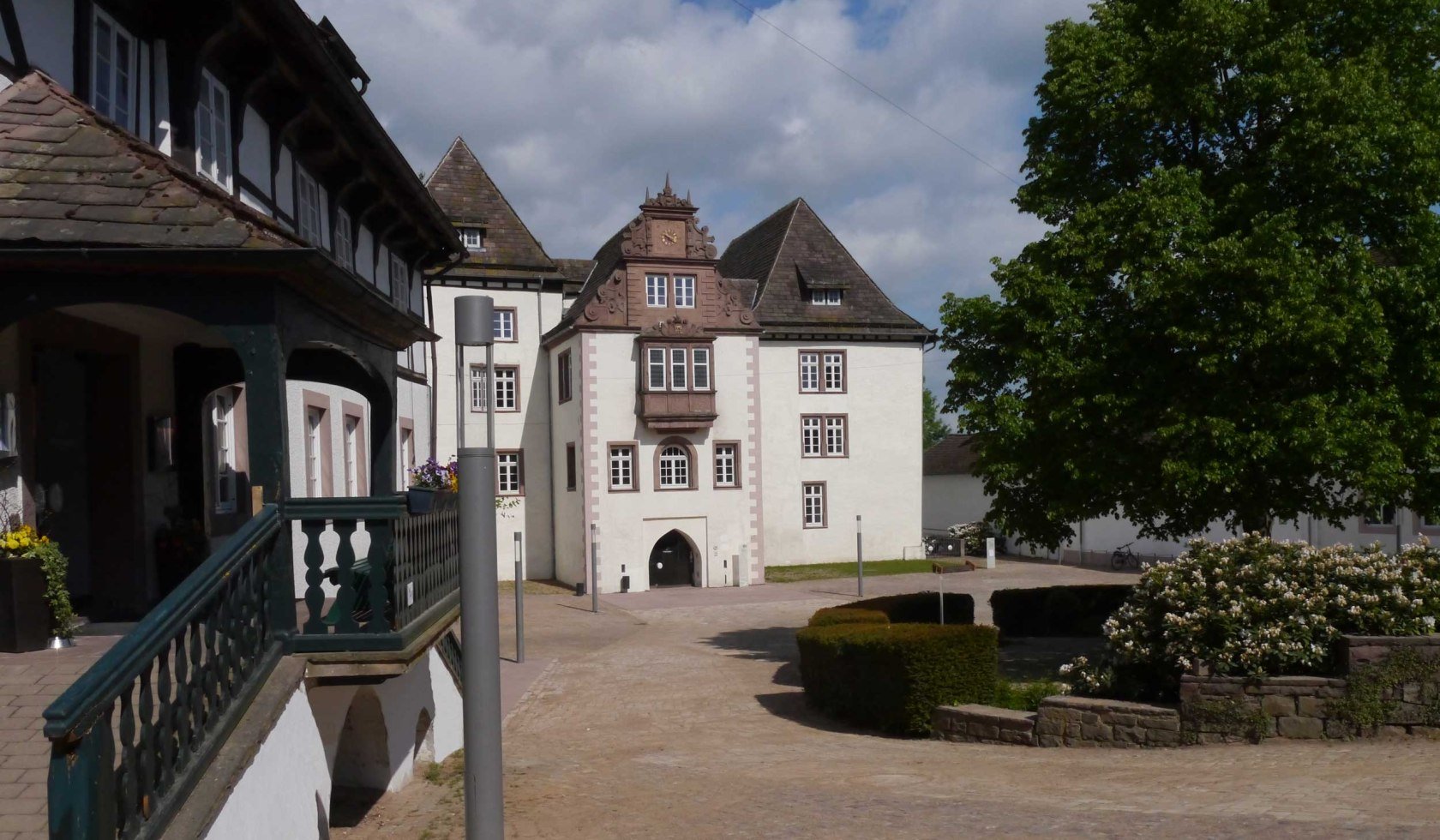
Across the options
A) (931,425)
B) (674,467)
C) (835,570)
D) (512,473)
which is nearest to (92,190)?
(674,467)

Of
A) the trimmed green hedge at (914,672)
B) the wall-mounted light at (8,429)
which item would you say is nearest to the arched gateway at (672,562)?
the trimmed green hedge at (914,672)

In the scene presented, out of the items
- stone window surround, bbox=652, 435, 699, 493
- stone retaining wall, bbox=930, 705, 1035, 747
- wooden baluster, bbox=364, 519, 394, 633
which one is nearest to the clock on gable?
stone window surround, bbox=652, 435, 699, 493

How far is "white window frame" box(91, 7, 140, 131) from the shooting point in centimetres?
903

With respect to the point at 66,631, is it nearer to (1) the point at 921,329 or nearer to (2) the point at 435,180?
(2) the point at 435,180

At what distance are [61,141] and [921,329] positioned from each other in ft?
125

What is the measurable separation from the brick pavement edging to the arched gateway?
87.8ft

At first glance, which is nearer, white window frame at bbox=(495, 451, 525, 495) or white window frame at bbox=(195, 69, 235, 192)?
white window frame at bbox=(195, 69, 235, 192)

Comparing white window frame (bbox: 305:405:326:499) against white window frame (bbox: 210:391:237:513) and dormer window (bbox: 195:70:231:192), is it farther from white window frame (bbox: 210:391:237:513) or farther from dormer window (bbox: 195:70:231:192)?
dormer window (bbox: 195:70:231:192)

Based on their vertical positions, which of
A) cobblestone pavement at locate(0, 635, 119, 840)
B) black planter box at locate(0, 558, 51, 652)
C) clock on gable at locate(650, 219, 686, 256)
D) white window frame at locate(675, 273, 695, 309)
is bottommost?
cobblestone pavement at locate(0, 635, 119, 840)

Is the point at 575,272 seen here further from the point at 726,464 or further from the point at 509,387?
the point at 726,464

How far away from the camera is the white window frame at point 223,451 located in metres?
12.3

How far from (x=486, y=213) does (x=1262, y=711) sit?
3199 centimetres

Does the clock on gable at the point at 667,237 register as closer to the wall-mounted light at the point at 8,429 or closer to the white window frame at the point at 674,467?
the white window frame at the point at 674,467

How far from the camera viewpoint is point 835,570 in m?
41.4
